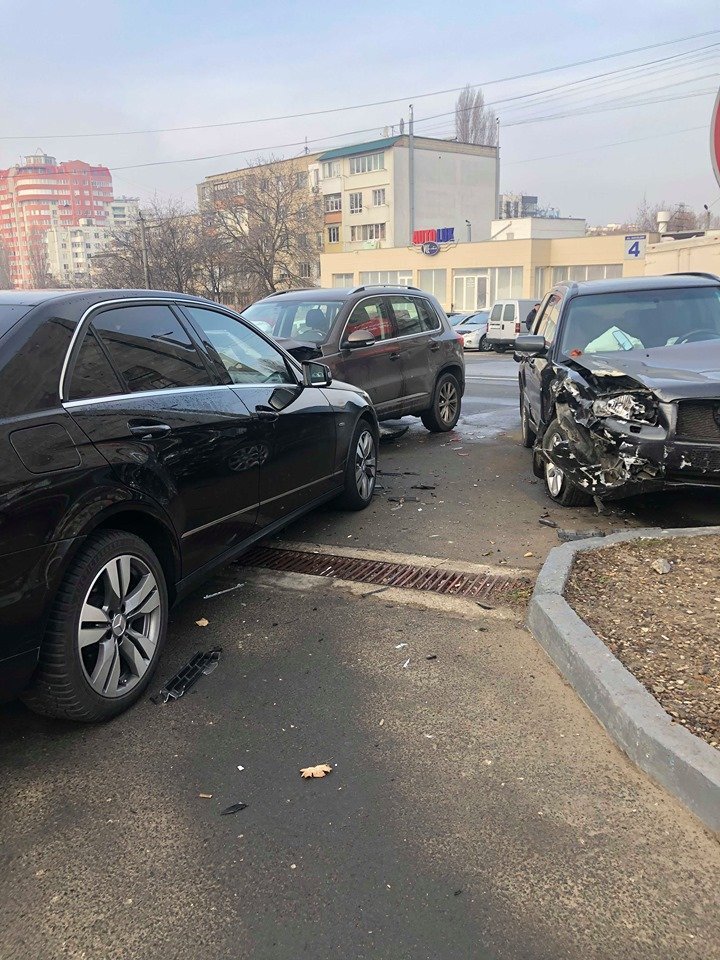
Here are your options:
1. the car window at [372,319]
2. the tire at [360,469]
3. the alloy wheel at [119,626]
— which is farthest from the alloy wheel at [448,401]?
the alloy wheel at [119,626]

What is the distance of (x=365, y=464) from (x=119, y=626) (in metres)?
3.47

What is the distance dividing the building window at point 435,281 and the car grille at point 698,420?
52625mm

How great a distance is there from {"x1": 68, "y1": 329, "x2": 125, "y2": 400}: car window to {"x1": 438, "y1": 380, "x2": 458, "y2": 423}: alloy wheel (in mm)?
6912

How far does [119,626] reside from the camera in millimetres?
3223

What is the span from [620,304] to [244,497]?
14.1 feet

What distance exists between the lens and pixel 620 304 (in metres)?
6.84

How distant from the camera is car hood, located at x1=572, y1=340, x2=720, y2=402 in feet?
16.6

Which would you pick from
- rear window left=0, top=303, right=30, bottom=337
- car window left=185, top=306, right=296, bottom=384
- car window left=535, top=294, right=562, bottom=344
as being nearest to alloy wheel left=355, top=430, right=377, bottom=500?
car window left=185, top=306, right=296, bottom=384

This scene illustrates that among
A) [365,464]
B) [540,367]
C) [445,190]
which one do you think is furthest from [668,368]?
[445,190]

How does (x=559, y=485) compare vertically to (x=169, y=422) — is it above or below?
below

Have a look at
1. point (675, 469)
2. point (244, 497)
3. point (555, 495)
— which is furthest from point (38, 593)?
point (555, 495)

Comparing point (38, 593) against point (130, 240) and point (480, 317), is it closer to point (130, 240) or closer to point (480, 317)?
point (480, 317)

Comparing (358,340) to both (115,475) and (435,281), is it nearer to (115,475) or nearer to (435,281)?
(115,475)

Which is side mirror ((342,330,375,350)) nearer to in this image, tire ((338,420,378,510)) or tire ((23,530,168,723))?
tire ((338,420,378,510))
